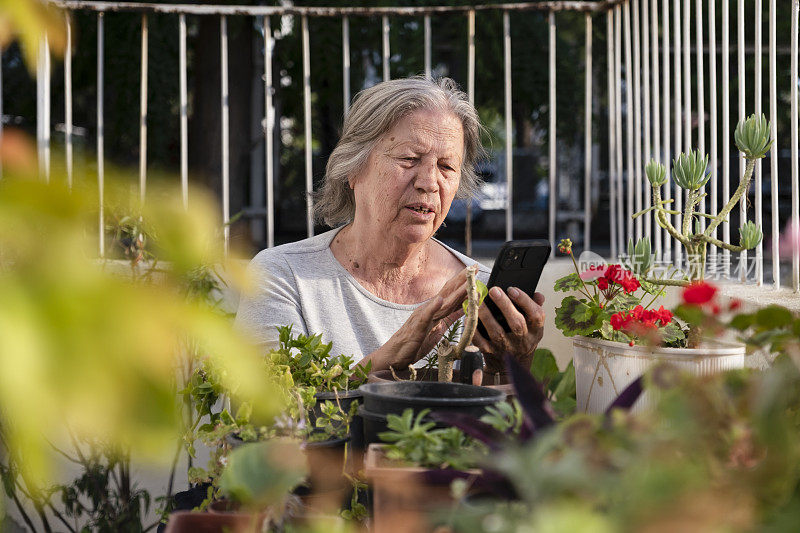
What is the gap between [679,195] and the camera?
8.68ft

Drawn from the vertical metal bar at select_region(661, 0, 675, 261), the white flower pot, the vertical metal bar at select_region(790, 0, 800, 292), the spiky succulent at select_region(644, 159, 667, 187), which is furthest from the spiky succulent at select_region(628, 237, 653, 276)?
the vertical metal bar at select_region(661, 0, 675, 261)

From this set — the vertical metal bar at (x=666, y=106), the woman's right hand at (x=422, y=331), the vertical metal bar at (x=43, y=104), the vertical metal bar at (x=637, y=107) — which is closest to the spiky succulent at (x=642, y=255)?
the woman's right hand at (x=422, y=331)

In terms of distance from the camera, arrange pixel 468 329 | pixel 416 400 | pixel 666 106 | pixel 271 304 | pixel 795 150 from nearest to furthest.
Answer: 1. pixel 416 400
2. pixel 468 329
3. pixel 795 150
4. pixel 271 304
5. pixel 666 106

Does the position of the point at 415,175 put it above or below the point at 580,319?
above

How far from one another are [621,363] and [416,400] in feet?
1.73

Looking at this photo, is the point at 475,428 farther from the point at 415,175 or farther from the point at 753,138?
the point at 415,175

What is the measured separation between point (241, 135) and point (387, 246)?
3.41 metres

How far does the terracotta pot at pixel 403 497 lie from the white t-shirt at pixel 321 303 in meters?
1.28

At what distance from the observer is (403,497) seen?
2.73 ft

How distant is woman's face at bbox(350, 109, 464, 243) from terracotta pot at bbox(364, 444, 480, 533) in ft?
4.64

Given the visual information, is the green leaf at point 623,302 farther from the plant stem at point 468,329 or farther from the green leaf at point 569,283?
the plant stem at point 468,329

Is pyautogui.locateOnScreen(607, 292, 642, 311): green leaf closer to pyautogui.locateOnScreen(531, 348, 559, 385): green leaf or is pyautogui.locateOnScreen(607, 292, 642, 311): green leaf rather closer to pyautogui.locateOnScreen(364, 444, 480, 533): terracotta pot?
pyautogui.locateOnScreen(531, 348, 559, 385): green leaf

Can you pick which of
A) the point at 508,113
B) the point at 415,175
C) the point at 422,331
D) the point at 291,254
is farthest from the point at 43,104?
the point at 422,331

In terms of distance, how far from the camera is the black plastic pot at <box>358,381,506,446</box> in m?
0.96
